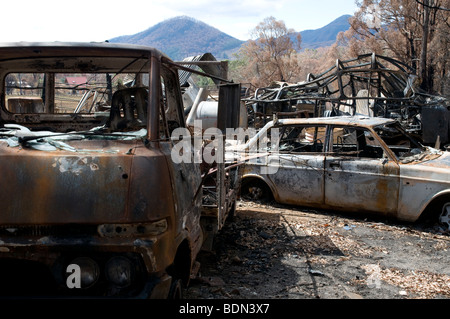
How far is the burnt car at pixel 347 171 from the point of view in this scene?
607 centimetres

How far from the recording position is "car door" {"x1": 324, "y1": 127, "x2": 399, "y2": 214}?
625cm

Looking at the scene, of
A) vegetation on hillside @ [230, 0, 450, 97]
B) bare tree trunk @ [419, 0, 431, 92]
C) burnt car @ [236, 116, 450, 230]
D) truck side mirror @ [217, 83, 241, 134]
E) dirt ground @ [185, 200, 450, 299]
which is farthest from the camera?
vegetation on hillside @ [230, 0, 450, 97]

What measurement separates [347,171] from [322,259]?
6.24 feet

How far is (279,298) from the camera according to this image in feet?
13.2

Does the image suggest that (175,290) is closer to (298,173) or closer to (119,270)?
(119,270)

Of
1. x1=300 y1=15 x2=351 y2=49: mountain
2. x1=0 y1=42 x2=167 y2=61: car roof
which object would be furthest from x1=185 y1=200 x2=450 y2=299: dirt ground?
x1=300 y1=15 x2=351 y2=49: mountain

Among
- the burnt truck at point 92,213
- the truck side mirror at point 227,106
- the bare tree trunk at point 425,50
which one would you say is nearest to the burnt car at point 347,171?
the truck side mirror at point 227,106

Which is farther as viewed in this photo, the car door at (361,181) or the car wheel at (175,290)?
the car door at (361,181)

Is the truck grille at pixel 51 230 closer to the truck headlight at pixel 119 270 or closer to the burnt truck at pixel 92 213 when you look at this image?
the burnt truck at pixel 92 213

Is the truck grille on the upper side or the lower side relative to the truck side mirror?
lower

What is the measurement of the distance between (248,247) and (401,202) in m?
2.47

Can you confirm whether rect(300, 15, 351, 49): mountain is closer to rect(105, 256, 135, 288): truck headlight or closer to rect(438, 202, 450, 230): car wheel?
rect(438, 202, 450, 230): car wheel

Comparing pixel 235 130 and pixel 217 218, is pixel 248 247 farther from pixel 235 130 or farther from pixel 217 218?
pixel 235 130
